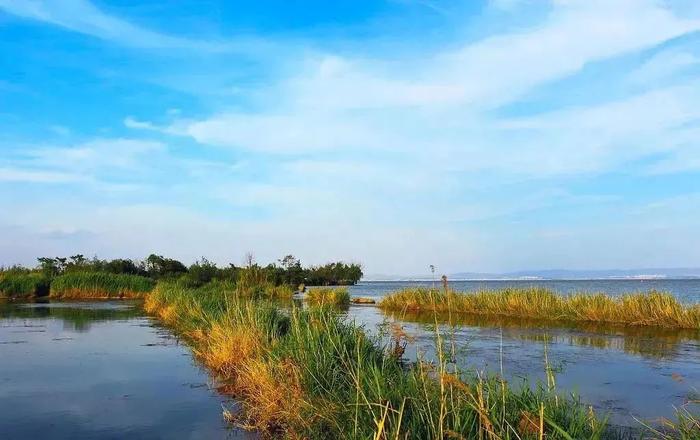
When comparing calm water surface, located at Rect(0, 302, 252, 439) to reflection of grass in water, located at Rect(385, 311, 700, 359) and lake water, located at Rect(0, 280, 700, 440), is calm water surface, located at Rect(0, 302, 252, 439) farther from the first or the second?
reflection of grass in water, located at Rect(385, 311, 700, 359)

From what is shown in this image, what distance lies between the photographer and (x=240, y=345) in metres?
10.1

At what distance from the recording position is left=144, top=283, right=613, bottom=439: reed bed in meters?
4.57

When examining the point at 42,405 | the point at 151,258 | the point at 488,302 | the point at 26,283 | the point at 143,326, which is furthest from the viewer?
the point at 151,258

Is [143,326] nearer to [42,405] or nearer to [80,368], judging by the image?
[80,368]

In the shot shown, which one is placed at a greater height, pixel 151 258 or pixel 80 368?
pixel 151 258

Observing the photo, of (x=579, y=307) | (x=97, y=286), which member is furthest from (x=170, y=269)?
(x=579, y=307)

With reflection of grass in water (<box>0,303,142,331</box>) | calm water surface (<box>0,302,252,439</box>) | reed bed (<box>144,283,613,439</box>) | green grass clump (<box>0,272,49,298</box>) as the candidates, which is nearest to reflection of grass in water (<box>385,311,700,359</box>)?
reed bed (<box>144,283,613,439</box>)

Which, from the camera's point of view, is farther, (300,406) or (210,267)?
(210,267)

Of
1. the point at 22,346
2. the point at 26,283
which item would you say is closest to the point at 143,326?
the point at 22,346

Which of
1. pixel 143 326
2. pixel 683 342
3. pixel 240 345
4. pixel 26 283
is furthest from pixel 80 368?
pixel 26 283

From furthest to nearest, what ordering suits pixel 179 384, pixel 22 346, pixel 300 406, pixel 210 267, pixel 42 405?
pixel 210 267 < pixel 22 346 < pixel 179 384 < pixel 42 405 < pixel 300 406

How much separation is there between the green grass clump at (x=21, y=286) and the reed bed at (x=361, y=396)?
31.5 m

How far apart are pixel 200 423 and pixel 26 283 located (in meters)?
36.3

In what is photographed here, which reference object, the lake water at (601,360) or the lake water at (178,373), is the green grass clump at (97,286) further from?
the lake water at (601,360)
